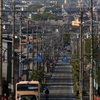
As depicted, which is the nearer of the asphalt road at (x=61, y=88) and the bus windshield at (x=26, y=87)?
the bus windshield at (x=26, y=87)

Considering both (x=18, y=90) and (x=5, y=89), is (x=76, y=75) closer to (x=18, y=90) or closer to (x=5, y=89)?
(x=5, y=89)

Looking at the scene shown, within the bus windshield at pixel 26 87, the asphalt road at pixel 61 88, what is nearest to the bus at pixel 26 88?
the bus windshield at pixel 26 87

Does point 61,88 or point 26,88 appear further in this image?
point 61,88

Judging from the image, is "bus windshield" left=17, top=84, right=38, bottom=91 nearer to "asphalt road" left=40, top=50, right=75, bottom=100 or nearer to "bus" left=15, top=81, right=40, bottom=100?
"bus" left=15, top=81, right=40, bottom=100

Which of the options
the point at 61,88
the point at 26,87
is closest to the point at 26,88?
the point at 26,87

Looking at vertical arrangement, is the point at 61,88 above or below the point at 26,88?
below

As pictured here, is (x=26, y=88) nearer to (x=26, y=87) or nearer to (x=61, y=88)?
(x=26, y=87)

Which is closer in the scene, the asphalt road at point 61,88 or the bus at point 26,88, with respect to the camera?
the bus at point 26,88

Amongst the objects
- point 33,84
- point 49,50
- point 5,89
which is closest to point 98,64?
point 5,89

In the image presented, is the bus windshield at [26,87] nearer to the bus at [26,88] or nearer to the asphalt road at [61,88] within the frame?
the bus at [26,88]

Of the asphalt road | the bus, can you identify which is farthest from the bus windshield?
the asphalt road

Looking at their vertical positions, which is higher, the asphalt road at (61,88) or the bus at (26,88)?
the bus at (26,88)

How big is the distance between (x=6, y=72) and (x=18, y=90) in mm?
19145

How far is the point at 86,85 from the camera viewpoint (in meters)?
63.4
